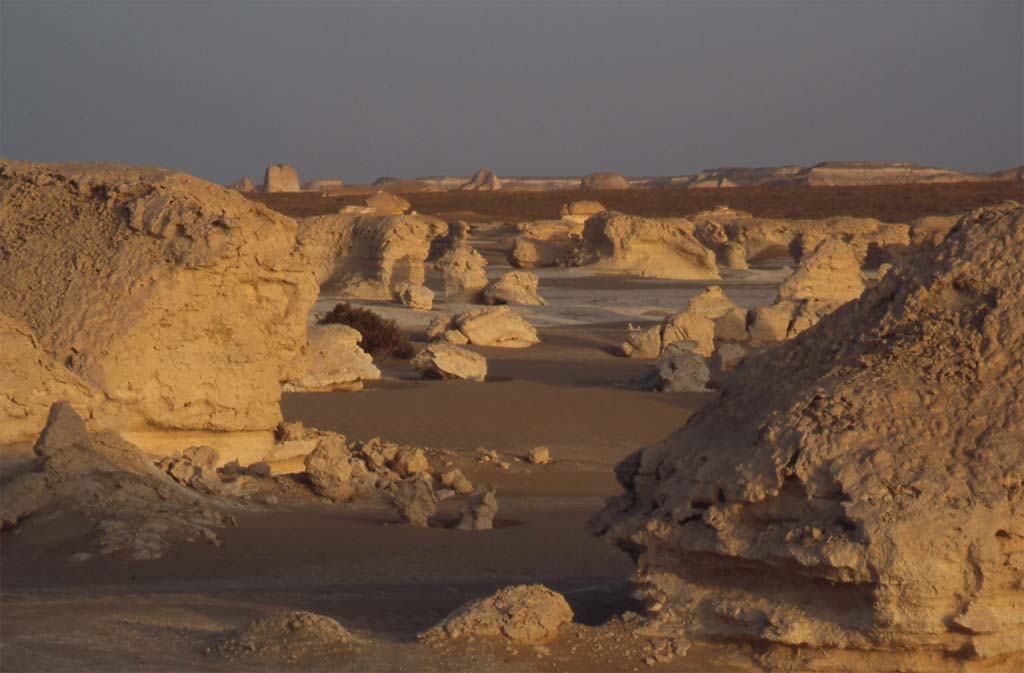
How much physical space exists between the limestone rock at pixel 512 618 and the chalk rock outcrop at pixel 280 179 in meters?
121

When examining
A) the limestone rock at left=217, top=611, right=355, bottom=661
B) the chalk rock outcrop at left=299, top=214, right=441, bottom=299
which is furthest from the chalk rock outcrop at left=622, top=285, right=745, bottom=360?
the limestone rock at left=217, top=611, right=355, bottom=661

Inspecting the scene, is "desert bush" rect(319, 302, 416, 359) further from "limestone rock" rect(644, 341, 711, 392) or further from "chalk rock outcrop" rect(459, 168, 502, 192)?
"chalk rock outcrop" rect(459, 168, 502, 192)

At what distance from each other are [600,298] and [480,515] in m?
20.2

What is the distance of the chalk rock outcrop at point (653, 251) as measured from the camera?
31766 mm

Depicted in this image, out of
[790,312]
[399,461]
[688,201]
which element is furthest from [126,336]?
[688,201]

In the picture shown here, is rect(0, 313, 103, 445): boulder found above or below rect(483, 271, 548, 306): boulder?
above

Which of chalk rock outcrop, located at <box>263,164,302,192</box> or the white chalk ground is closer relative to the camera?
the white chalk ground

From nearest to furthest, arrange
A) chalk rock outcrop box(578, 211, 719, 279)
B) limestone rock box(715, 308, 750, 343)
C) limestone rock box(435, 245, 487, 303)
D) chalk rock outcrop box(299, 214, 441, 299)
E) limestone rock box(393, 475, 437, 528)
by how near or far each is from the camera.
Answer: limestone rock box(393, 475, 437, 528) → limestone rock box(715, 308, 750, 343) → limestone rock box(435, 245, 487, 303) → chalk rock outcrop box(299, 214, 441, 299) → chalk rock outcrop box(578, 211, 719, 279)

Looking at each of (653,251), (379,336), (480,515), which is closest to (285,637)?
(480,515)

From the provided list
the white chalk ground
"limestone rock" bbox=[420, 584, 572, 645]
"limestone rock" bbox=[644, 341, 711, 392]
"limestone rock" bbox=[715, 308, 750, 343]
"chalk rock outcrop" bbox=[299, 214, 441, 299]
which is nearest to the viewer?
"limestone rock" bbox=[420, 584, 572, 645]

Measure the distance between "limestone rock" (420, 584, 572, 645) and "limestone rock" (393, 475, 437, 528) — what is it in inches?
126

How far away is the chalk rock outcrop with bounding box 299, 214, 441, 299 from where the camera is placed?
25750mm

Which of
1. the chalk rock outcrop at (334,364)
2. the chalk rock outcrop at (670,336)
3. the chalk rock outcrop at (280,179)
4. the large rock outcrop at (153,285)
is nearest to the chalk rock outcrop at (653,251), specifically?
the chalk rock outcrop at (670,336)

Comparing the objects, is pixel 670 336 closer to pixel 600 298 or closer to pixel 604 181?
pixel 600 298
